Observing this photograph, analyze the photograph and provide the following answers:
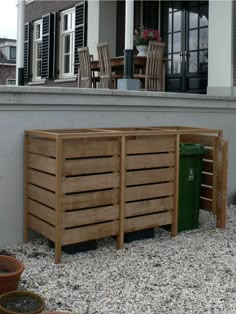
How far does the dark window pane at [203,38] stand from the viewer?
29.3 ft

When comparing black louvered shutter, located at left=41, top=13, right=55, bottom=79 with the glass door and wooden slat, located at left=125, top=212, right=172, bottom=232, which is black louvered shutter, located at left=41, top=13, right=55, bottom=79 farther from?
wooden slat, located at left=125, top=212, right=172, bottom=232

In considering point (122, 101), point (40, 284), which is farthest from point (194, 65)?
point (40, 284)

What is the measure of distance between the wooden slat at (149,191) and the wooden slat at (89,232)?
31cm

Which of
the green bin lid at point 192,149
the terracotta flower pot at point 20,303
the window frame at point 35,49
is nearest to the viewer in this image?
the terracotta flower pot at point 20,303

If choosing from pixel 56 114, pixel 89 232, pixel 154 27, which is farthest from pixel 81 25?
pixel 89 232

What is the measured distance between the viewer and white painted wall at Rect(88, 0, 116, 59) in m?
10.5

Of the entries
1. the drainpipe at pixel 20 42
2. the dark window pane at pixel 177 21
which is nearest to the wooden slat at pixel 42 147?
the drainpipe at pixel 20 42

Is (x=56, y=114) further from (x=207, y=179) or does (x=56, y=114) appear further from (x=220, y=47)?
(x=220, y=47)

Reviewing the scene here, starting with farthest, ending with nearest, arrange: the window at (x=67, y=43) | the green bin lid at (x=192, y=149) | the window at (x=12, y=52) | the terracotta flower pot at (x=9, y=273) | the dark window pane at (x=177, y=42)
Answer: the window at (x=12, y=52) < the window at (x=67, y=43) < the dark window pane at (x=177, y=42) < the green bin lid at (x=192, y=149) < the terracotta flower pot at (x=9, y=273)

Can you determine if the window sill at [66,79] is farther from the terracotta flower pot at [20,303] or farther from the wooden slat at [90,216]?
the terracotta flower pot at [20,303]

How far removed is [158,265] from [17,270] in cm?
127

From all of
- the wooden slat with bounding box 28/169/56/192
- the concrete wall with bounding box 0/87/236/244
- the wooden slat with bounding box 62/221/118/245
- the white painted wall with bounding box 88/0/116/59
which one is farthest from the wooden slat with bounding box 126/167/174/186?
the white painted wall with bounding box 88/0/116/59

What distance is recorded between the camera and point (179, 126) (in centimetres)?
599

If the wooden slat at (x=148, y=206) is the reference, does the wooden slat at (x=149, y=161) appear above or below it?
above
